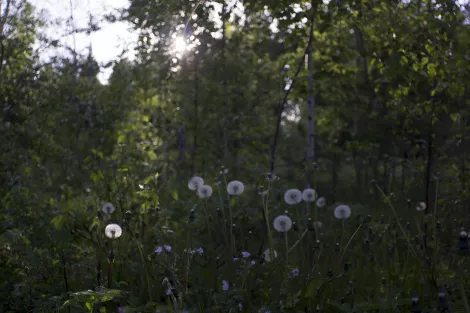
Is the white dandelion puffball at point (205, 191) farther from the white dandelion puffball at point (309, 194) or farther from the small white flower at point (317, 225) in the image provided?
the small white flower at point (317, 225)

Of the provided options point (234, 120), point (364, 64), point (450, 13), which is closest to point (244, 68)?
point (234, 120)

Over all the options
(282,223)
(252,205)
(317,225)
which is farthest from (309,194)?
(252,205)

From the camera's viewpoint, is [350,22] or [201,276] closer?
[201,276]

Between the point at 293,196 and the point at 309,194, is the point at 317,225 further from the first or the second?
the point at 293,196

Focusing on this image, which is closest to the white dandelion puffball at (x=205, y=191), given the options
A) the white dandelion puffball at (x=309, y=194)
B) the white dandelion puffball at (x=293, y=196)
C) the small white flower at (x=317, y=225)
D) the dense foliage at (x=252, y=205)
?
the dense foliage at (x=252, y=205)

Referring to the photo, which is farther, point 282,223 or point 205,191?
point 205,191

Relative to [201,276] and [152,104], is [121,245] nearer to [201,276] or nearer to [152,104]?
[201,276]

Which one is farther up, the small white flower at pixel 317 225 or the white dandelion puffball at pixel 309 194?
the white dandelion puffball at pixel 309 194

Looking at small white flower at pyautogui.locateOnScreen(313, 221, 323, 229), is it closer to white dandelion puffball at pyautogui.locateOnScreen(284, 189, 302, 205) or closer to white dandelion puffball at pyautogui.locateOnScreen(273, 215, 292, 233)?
white dandelion puffball at pyautogui.locateOnScreen(284, 189, 302, 205)

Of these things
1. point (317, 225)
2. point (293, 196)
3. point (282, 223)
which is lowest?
point (317, 225)

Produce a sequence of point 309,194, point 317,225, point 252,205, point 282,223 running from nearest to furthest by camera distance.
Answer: point 282,223
point 309,194
point 317,225
point 252,205

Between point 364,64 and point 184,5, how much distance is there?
5.59 meters

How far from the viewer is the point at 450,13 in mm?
5348

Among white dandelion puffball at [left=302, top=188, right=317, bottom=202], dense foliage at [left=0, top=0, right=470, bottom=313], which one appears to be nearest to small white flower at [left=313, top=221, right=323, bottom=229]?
dense foliage at [left=0, top=0, right=470, bottom=313]
